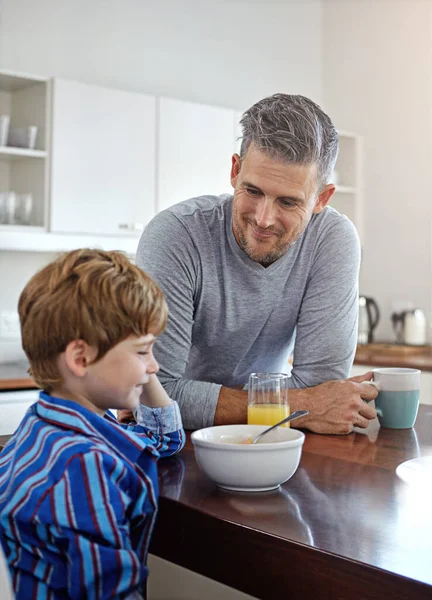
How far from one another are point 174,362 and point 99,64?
9.45ft

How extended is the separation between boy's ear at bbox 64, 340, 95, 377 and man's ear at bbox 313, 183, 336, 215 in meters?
0.92

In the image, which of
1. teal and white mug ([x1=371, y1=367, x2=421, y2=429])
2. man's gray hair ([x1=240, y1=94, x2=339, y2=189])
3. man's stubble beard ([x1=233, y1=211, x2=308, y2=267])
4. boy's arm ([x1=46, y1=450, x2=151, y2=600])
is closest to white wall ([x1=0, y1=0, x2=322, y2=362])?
man's stubble beard ([x1=233, y1=211, x2=308, y2=267])

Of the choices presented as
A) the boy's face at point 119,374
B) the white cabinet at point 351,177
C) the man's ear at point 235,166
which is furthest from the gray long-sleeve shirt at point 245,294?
the white cabinet at point 351,177

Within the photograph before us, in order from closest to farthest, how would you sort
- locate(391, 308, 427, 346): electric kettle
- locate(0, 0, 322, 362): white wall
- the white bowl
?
the white bowl < locate(0, 0, 322, 362): white wall < locate(391, 308, 427, 346): electric kettle

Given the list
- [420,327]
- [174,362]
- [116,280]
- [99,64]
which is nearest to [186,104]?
[99,64]

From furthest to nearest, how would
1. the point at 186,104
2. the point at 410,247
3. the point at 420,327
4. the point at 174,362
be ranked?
the point at 410,247 < the point at 420,327 < the point at 186,104 < the point at 174,362

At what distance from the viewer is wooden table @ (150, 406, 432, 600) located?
790mm

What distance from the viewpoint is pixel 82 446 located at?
2.79 feet

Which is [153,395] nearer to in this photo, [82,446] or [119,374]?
[119,374]

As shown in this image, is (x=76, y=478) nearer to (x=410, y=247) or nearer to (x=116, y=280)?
(x=116, y=280)

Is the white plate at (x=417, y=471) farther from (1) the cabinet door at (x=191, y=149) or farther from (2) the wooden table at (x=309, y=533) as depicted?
(1) the cabinet door at (x=191, y=149)

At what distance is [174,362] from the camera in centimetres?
156

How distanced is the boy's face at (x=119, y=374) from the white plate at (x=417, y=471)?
17.7 inches

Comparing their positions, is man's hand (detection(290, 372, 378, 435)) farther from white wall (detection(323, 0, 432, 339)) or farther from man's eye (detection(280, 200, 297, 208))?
white wall (detection(323, 0, 432, 339))
